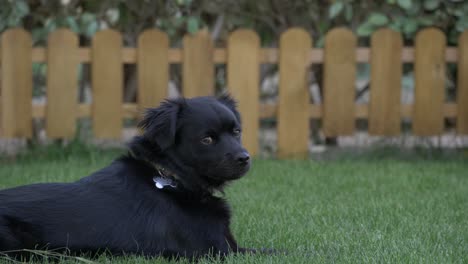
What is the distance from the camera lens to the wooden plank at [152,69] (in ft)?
23.8

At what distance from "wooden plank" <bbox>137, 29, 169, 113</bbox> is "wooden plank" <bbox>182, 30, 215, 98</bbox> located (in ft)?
0.61

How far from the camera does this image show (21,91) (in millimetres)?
7168

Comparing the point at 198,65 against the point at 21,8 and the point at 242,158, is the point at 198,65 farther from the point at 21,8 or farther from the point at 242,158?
the point at 242,158

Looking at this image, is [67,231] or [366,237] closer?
[67,231]

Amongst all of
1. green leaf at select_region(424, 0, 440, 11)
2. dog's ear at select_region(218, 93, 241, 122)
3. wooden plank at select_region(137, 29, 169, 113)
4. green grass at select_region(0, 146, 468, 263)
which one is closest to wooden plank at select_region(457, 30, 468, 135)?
green grass at select_region(0, 146, 468, 263)

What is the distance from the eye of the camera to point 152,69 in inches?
287

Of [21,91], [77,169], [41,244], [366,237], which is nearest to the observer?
[41,244]

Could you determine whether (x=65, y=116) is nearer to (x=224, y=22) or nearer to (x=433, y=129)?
(x=224, y=22)

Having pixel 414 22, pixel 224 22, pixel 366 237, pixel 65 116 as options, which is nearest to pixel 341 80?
pixel 414 22

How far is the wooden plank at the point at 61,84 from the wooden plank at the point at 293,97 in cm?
→ 191

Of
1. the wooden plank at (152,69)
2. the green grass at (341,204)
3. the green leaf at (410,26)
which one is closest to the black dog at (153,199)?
the green grass at (341,204)

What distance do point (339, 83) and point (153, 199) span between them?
4.10 m

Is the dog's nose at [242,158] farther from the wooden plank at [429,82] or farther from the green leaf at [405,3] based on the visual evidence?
the wooden plank at [429,82]

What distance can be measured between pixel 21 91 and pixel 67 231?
3.97 metres
